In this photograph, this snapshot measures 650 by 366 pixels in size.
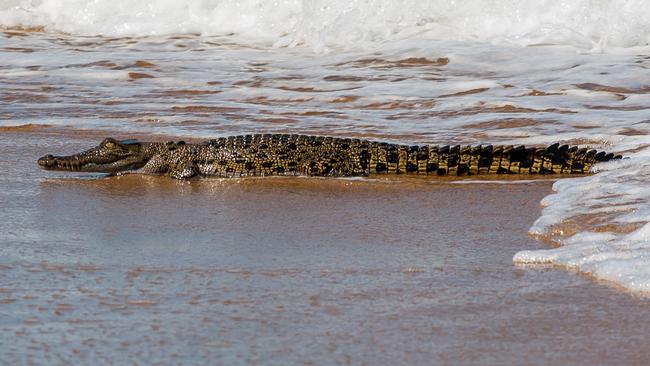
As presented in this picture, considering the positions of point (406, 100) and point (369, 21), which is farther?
point (369, 21)

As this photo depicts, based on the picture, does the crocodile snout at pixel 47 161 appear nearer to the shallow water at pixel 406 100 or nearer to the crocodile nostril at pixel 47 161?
the crocodile nostril at pixel 47 161

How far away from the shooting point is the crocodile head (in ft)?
21.7

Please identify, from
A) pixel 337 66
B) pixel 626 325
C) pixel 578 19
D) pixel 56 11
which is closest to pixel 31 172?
pixel 626 325

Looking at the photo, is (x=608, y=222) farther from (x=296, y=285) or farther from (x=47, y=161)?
(x=47, y=161)

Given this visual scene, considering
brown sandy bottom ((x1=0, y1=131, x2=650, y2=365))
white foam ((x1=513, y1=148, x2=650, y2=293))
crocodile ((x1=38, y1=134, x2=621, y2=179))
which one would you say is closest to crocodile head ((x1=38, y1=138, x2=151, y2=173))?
crocodile ((x1=38, y1=134, x2=621, y2=179))

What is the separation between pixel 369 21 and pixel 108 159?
30.6 ft

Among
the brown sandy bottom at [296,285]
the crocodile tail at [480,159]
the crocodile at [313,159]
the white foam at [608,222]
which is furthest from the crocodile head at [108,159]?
the white foam at [608,222]

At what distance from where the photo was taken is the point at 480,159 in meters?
6.47

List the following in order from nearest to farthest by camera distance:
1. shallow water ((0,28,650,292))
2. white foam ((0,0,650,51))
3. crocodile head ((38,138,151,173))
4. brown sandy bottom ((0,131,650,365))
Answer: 1. brown sandy bottom ((0,131,650,365))
2. shallow water ((0,28,650,292))
3. crocodile head ((38,138,151,173))
4. white foam ((0,0,650,51))

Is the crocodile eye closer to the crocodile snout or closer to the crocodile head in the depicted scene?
the crocodile head

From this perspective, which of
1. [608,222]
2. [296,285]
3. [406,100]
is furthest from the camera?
[406,100]

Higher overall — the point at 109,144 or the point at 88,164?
the point at 109,144

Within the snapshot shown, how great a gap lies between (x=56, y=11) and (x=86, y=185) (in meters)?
14.4

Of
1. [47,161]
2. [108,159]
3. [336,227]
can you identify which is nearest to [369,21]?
[108,159]
